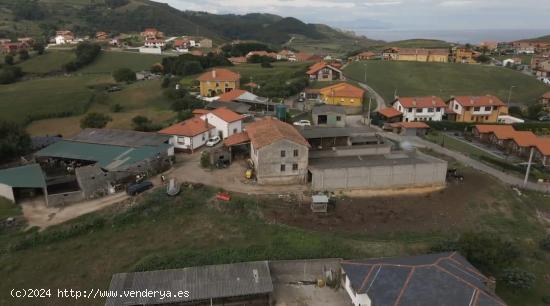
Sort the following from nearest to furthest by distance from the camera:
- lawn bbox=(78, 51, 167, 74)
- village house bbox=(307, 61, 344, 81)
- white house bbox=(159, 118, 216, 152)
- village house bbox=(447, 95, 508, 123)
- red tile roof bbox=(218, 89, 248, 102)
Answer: white house bbox=(159, 118, 216, 152) → red tile roof bbox=(218, 89, 248, 102) → village house bbox=(447, 95, 508, 123) → village house bbox=(307, 61, 344, 81) → lawn bbox=(78, 51, 167, 74)

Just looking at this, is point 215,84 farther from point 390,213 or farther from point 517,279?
point 517,279

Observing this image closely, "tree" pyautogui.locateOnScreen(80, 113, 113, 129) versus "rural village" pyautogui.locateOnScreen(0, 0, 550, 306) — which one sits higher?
"tree" pyautogui.locateOnScreen(80, 113, 113, 129)

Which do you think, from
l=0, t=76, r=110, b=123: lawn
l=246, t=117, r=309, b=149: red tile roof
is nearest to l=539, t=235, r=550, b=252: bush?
l=246, t=117, r=309, b=149: red tile roof

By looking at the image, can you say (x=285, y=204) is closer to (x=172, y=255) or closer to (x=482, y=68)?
(x=172, y=255)

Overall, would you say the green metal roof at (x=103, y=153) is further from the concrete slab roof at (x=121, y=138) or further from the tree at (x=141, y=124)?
the tree at (x=141, y=124)

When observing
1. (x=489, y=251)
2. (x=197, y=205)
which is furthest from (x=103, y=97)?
(x=489, y=251)

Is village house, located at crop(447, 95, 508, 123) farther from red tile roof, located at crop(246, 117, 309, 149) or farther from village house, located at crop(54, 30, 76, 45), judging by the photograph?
village house, located at crop(54, 30, 76, 45)
